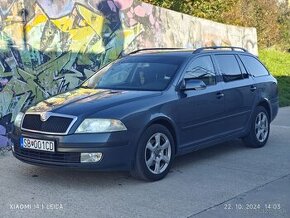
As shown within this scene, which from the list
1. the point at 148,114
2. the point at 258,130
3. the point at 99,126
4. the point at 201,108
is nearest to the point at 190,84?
the point at 201,108

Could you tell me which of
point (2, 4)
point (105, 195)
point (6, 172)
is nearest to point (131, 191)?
point (105, 195)

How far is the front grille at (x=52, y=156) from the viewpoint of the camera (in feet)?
18.7

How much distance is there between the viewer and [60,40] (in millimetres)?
9250

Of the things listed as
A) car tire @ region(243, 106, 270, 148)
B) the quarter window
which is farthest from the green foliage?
the quarter window

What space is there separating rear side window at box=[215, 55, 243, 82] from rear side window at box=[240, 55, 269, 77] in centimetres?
33

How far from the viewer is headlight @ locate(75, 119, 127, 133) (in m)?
5.70

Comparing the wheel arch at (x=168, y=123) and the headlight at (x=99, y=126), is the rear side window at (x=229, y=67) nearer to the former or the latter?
the wheel arch at (x=168, y=123)

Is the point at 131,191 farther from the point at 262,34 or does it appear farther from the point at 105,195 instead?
the point at 262,34

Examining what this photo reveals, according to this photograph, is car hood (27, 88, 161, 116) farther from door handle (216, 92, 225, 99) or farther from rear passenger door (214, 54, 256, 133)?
rear passenger door (214, 54, 256, 133)

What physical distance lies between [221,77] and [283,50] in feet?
58.3

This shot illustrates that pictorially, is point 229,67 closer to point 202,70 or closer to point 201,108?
point 202,70

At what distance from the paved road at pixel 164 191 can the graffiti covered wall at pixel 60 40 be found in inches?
61.7

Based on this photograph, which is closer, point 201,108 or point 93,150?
point 93,150

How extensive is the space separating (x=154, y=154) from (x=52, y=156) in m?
1.19
